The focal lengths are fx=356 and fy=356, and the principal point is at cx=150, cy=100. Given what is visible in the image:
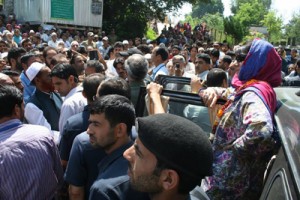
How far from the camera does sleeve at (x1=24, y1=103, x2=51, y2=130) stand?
3387 mm

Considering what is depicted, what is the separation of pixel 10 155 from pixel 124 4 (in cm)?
2271

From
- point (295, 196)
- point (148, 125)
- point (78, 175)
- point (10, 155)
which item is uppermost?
point (148, 125)

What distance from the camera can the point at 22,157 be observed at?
219cm

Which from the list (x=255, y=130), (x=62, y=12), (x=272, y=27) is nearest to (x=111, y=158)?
(x=255, y=130)

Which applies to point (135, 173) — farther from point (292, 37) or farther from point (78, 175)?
point (292, 37)

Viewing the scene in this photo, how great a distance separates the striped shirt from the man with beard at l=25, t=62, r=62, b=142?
99cm

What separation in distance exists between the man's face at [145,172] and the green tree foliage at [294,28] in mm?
49771

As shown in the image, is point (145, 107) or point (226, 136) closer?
point (226, 136)

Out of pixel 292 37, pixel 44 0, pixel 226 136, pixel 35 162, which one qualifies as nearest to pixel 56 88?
pixel 35 162

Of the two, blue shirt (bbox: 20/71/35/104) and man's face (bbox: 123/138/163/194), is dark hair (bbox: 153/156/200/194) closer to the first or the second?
man's face (bbox: 123/138/163/194)

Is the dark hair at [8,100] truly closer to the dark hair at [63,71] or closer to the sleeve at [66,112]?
the sleeve at [66,112]

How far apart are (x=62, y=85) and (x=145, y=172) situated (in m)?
2.52

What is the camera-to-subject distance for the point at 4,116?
233 cm

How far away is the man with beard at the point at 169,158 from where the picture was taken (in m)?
1.35
